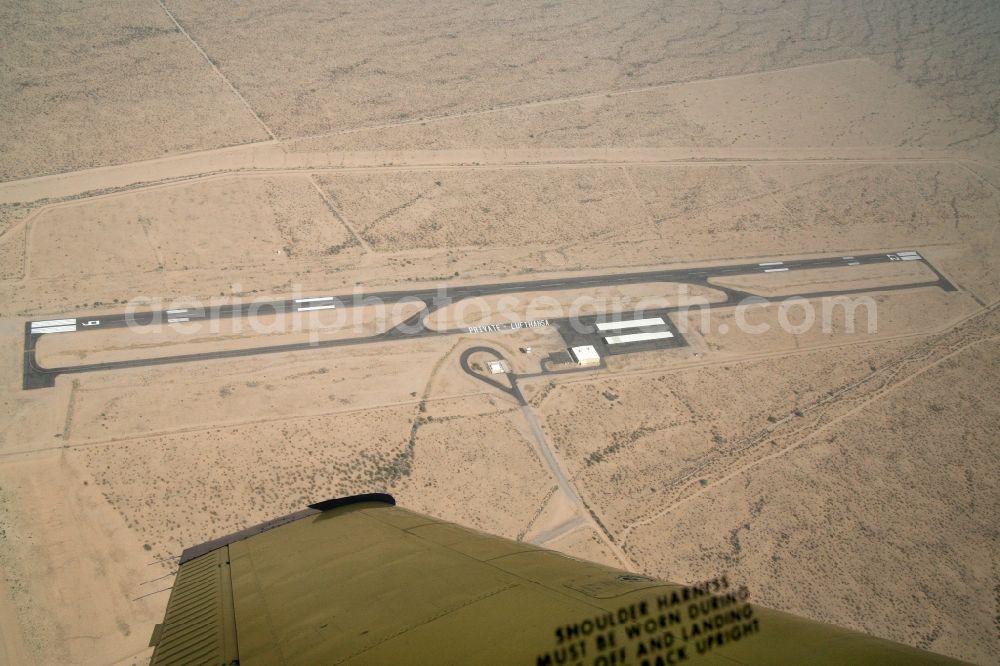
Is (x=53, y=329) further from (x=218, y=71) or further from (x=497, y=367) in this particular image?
(x=218, y=71)

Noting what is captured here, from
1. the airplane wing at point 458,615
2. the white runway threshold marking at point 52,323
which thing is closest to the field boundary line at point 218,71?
the white runway threshold marking at point 52,323

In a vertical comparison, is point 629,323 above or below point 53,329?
below

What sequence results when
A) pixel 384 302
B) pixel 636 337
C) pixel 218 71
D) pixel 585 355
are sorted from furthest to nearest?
pixel 218 71, pixel 636 337, pixel 384 302, pixel 585 355

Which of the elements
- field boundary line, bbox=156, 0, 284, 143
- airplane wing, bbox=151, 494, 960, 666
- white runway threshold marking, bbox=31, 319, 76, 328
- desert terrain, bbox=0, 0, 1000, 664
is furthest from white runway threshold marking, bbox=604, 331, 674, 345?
white runway threshold marking, bbox=31, 319, 76, 328

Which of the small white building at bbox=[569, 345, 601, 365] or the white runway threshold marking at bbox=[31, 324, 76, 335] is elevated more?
the white runway threshold marking at bbox=[31, 324, 76, 335]

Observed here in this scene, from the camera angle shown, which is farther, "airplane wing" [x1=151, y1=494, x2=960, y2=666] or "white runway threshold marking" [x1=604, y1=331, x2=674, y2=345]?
"white runway threshold marking" [x1=604, y1=331, x2=674, y2=345]

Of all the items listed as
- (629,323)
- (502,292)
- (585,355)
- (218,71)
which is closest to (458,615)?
(585,355)

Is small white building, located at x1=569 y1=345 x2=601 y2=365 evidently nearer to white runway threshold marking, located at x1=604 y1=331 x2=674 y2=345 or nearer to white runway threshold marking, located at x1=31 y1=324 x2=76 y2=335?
white runway threshold marking, located at x1=604 y1=331 x2=674 y2=345
